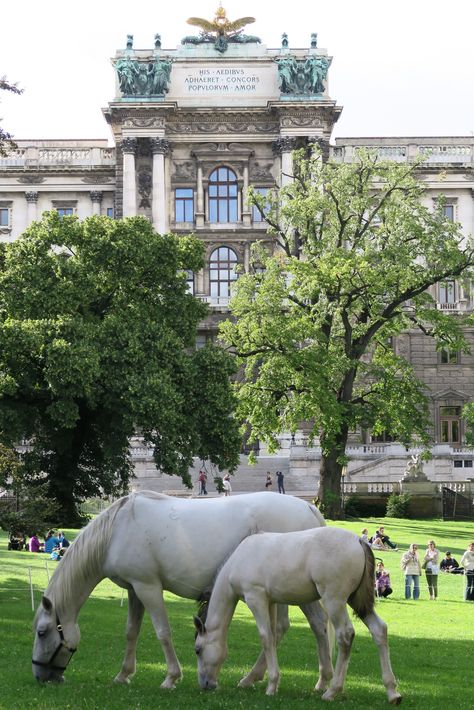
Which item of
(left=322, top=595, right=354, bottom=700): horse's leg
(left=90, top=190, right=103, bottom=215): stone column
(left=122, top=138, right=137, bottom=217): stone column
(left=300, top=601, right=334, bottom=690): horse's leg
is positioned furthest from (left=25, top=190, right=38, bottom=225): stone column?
(left=322, top=595, right=354, bottom=700): horse's leg

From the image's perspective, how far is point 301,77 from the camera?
85250 mm

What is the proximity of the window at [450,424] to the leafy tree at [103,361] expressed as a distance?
37.5m

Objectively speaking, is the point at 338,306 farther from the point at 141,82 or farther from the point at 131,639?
the point at 131,639

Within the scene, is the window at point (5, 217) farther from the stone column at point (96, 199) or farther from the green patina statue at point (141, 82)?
the green patina statue at point (141, 82)

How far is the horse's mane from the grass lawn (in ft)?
3.85

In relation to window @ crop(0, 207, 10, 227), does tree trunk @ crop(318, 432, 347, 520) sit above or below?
below

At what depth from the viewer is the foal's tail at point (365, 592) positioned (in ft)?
46.8

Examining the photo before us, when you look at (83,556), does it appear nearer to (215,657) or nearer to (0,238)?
(215,657)

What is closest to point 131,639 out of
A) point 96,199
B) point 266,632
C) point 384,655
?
point 266,632

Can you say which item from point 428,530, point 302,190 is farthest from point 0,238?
point 428,530

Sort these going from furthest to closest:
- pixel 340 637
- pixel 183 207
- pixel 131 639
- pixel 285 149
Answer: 1. pixel 183 207
2. pixel 285 149
3. pixel 131 639
4. pixel 340 637

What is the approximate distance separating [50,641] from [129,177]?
7171cm

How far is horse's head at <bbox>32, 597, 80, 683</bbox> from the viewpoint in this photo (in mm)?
15172

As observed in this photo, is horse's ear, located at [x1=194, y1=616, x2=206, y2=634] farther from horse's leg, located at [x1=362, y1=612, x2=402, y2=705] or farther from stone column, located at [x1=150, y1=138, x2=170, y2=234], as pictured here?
stone column, located at [x1=150, y1=138, x2=170, y2=234]
